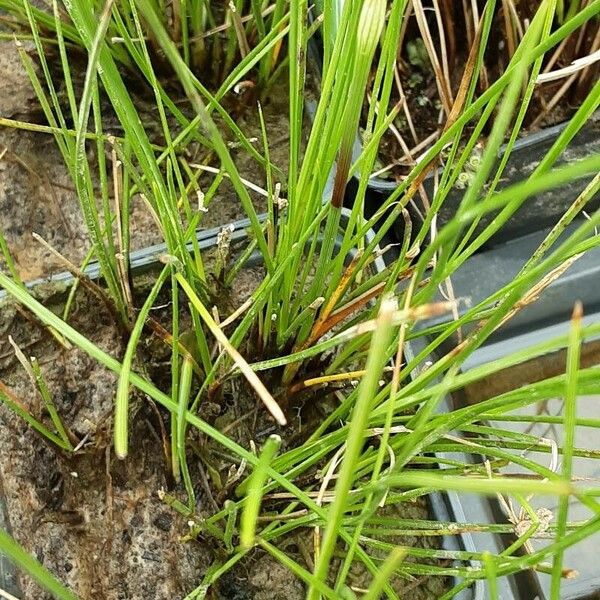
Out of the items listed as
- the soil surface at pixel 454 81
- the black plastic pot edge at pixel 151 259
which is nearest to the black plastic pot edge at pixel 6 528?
the black plastic pot edge at pixel 151 259

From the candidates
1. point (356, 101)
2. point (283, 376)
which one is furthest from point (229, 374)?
point (356, 101)

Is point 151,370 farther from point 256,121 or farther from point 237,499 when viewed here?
point 256,121

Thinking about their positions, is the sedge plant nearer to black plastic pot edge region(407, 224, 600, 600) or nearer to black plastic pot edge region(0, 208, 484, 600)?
black plastic pot edge region(0, 208, 484, 600)

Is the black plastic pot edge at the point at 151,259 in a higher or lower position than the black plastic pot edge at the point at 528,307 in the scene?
higher

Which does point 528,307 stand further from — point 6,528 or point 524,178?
point 6,528

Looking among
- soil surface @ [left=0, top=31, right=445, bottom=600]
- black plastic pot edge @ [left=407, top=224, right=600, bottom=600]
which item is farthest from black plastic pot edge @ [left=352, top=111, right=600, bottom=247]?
soil surface @ [left=0, top=31, right=445, bottom=600]

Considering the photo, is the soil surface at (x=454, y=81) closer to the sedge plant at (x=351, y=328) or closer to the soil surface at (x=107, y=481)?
the sedge plant at (x=351, y=328)
